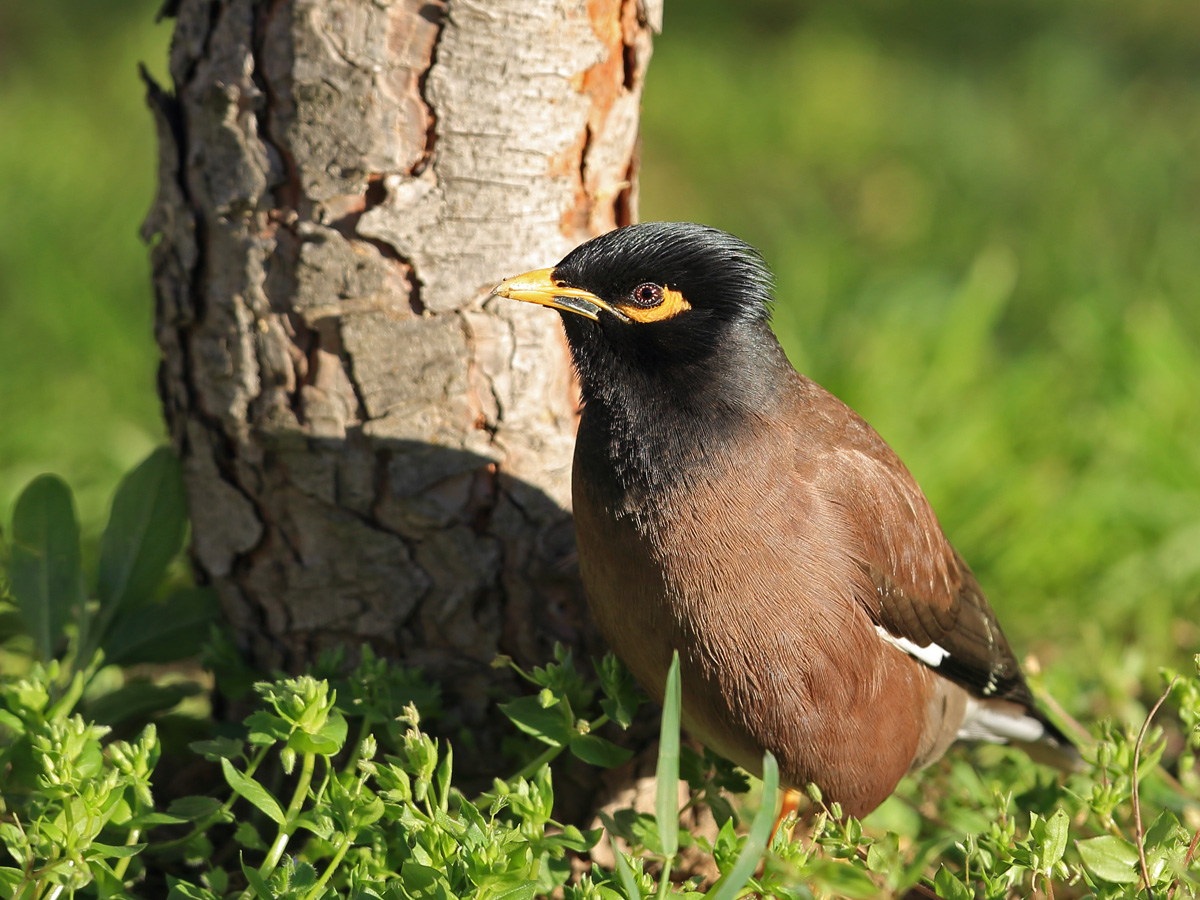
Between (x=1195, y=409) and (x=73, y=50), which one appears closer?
(x=1195, y=409)

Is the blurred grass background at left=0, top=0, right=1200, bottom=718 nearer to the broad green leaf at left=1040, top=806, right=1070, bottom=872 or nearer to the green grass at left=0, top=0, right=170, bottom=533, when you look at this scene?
the green grass at left=0, top=0, right=170, bottom=533

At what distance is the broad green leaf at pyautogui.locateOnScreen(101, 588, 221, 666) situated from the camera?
3.24 metres

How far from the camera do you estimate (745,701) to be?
261 centimetres

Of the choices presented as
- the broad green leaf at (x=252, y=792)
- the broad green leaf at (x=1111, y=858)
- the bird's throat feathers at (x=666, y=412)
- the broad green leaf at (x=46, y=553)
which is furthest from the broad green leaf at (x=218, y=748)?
the broad green leaf at (x=1111, y=858)

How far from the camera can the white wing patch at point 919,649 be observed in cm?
284

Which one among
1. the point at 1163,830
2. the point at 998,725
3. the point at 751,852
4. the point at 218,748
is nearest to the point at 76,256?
the point at 218,748

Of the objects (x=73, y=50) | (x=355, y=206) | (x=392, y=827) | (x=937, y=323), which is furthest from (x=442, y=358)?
(x=73, y=50)

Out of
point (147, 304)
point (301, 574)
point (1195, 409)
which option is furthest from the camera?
point (147, 304)

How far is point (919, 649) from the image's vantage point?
2943 millimetres

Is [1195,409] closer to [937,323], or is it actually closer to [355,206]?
[937,323]

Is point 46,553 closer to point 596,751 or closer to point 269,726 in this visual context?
point 269,726

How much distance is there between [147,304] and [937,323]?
452 centimetres

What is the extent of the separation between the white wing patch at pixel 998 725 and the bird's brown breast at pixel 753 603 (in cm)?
75

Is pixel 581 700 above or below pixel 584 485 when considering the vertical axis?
below
